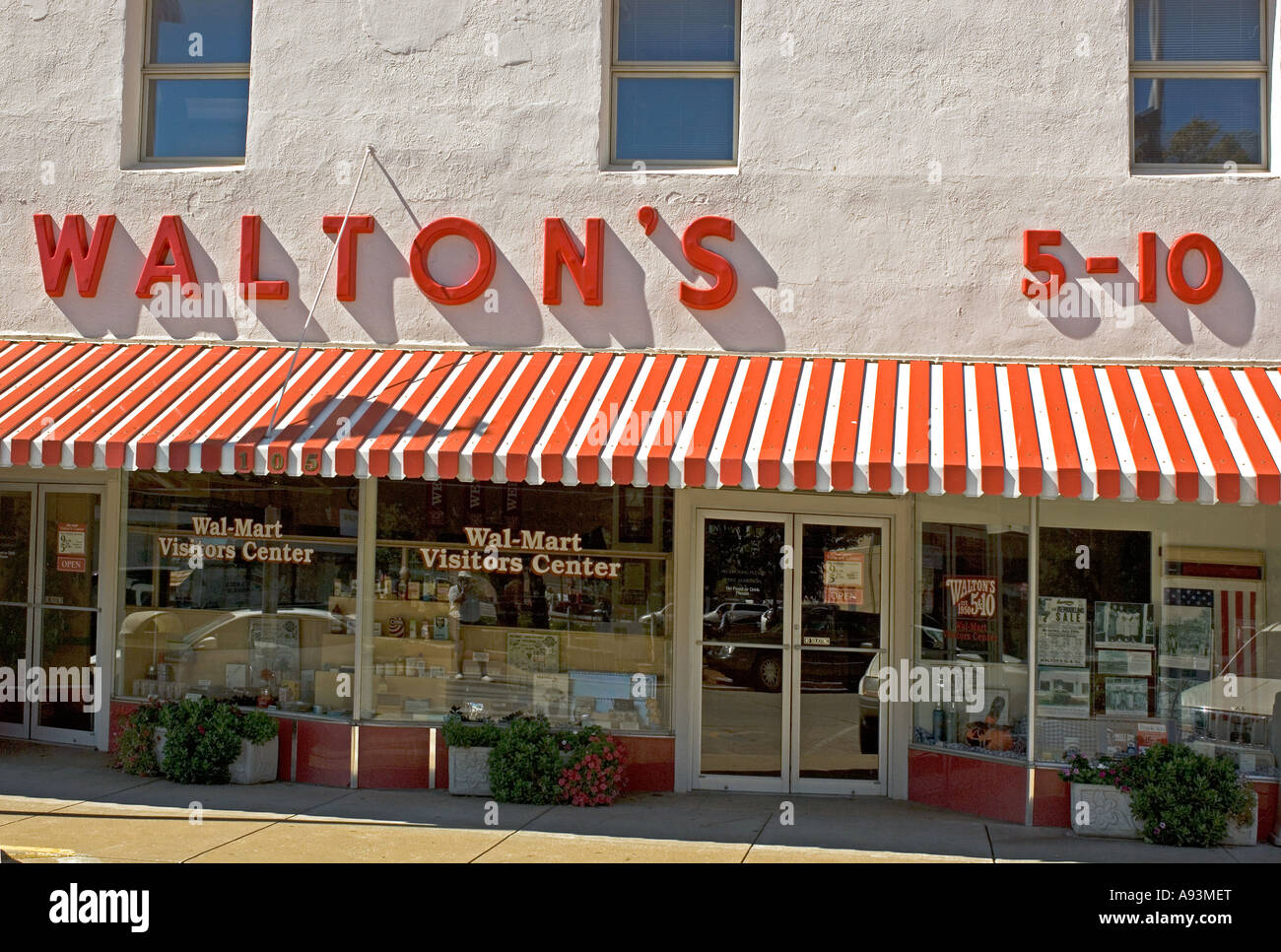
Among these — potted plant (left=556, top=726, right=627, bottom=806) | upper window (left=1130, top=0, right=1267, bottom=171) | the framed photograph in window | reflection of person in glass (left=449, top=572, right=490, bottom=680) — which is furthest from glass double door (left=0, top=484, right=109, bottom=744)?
upper window (left=1130, top=0, right=1267, bottom=171)

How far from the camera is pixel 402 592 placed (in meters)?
10.7

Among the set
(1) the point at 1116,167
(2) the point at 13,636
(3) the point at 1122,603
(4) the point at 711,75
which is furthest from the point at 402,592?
(1) the point at 1116,167

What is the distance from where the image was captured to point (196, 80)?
10.9 metres

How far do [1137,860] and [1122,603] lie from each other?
1.99 m

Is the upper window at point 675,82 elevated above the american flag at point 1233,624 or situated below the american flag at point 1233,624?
above

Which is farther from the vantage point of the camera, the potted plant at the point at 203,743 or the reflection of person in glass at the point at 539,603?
the reflection of person in glass at the point at 539,603

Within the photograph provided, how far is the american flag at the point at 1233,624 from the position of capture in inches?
369

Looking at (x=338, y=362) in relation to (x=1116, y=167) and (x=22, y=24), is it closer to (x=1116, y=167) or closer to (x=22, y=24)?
(x=22, y=24)

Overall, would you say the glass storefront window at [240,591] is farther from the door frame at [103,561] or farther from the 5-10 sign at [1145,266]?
the 5-10 sign at [1145,266]

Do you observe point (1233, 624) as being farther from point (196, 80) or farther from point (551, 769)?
point (196, 80)

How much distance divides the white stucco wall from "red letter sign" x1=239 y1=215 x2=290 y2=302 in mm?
101

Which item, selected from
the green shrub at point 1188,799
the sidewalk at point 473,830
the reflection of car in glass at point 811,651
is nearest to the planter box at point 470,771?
the sidewalk at point 473,830

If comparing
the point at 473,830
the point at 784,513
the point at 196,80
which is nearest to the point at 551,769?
the point at 473,830

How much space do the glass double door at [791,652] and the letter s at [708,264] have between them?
1771mm
